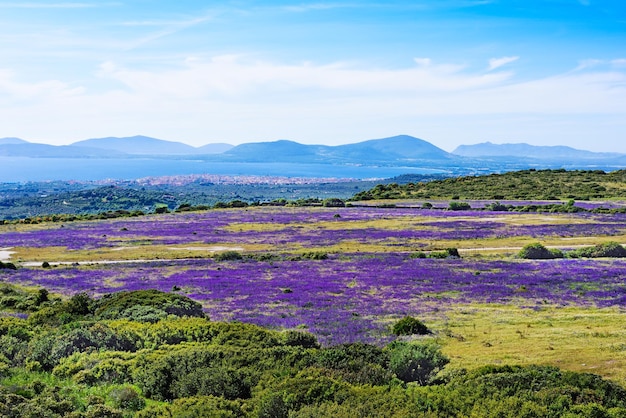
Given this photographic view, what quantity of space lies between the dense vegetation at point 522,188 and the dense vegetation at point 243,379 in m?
99.7

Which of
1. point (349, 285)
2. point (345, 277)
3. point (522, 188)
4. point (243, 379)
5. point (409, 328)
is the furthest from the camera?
point (522, 188)

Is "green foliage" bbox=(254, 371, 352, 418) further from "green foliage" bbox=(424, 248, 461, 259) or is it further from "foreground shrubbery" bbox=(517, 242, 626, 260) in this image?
"foreground shrubbery" bbox=(517, 242, 626, 260)

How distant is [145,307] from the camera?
23.0 m

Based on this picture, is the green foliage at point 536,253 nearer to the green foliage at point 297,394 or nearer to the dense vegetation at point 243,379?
the dense vegetation at point 243,379

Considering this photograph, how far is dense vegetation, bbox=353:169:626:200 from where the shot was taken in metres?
111

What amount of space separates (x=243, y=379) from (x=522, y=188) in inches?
4618

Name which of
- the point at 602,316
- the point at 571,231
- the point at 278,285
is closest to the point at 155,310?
the point at 278,285

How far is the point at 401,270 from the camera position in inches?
1594

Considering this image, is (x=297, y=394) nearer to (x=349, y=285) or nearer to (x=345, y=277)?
(x=349, y=285)

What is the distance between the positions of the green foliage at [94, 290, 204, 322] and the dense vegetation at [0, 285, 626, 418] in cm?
220

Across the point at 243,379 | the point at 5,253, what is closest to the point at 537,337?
the point at 243,379

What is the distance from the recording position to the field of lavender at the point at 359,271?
82.9 feet

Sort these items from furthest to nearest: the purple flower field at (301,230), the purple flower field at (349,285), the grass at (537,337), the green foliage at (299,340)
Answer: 1. the purple flower field at (301,230)
2. the purple flower field at (349,285)
3. the green foliage at (299,340)
4. the grass at (537,337)

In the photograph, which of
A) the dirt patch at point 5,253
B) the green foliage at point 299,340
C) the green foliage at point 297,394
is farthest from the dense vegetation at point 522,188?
the green foliage at point 297,394
